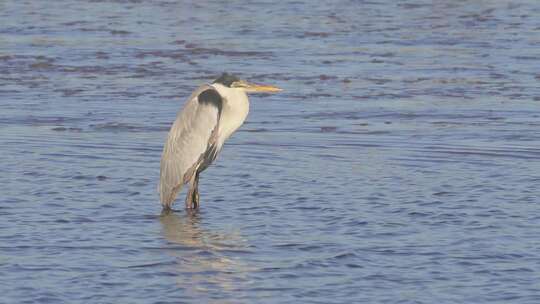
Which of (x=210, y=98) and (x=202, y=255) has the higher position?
(x=210, y=98)

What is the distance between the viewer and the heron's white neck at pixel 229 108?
10.7 meters

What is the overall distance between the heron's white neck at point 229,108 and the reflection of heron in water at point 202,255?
0.80 m

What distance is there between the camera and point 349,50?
19.3m

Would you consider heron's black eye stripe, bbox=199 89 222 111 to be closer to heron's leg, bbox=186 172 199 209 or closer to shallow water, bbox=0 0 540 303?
heron's leg, bbox=186 172 199 209

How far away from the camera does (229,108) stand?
35.3 feet

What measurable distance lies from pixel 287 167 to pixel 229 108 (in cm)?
124

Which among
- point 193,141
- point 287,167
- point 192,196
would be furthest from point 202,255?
point 287,167

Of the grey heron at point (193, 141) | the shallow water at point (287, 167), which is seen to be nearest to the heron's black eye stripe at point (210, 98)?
the grey heron at point (193, 141)

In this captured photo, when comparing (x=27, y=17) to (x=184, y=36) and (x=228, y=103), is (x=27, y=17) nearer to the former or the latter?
(x=184, y=36)

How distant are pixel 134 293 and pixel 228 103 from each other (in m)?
3.20

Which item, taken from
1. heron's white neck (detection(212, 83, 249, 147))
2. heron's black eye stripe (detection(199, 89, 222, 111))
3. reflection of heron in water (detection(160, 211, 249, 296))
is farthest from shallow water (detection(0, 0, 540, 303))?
heron's black eye stripe (detection(199, 89, 222, 111))

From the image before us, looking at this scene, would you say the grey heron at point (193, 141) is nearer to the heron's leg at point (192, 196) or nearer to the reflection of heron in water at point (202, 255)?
the heron's leg at point (192, 196)

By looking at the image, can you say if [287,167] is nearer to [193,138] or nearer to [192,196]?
[193,138]

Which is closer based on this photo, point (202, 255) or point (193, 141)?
point (202, 255)
